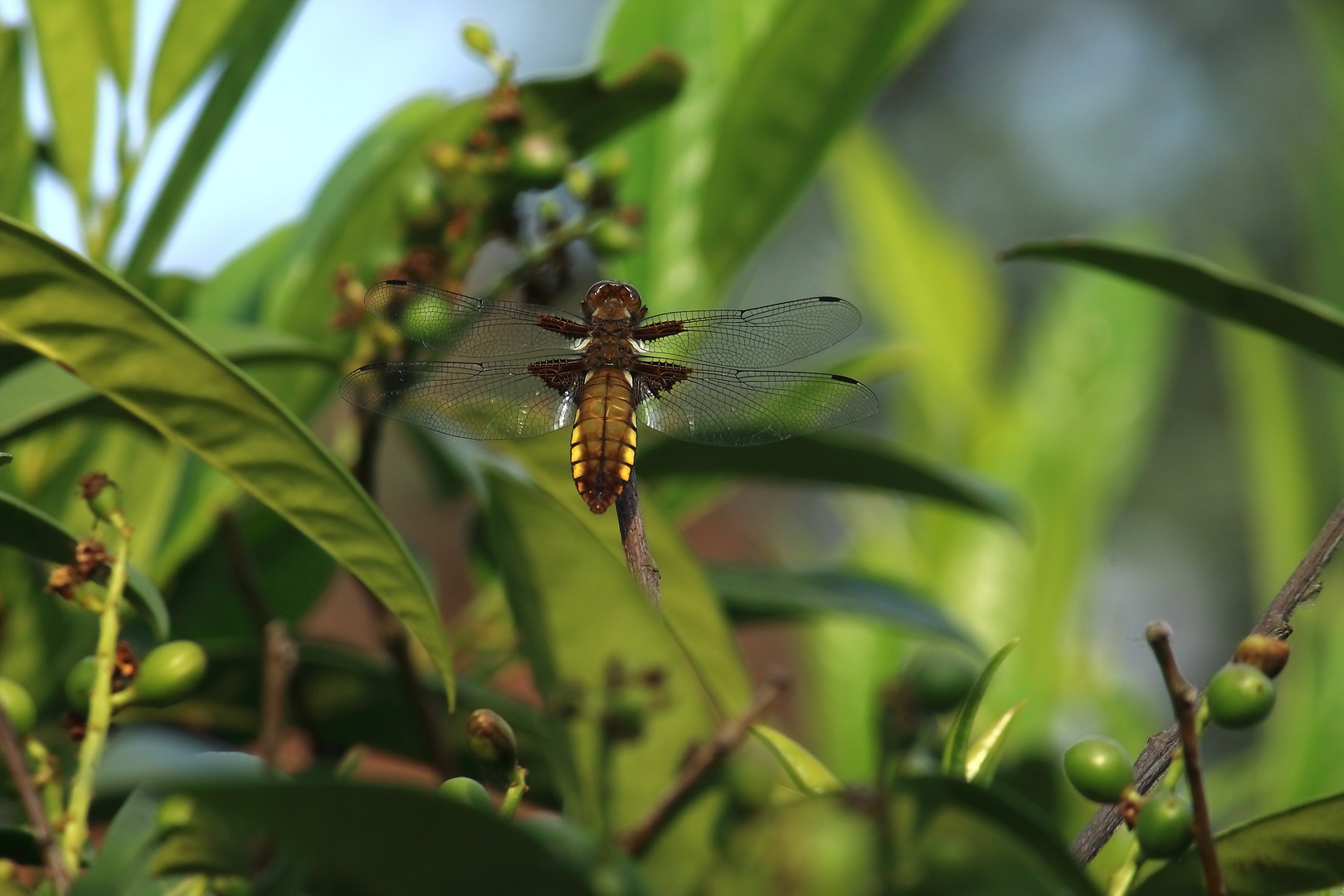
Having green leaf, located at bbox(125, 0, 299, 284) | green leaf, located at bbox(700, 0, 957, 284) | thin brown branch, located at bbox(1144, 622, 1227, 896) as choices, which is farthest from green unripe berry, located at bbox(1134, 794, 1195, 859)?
green leaf, located at bbox(125, 0, 299, 284)

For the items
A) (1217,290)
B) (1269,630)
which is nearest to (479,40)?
(1217,290)

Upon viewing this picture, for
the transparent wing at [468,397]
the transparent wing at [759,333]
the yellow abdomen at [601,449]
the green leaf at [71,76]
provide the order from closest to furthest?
the yellow abdomen at [601,449], the transparent wing at [468,397], the green leaf at [71,76], the transparent wing at [759,333]

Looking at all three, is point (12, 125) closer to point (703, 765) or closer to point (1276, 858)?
point (703, 765)

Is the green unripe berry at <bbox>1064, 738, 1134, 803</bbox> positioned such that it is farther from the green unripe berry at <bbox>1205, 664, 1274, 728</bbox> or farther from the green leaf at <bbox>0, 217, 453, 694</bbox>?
the green leaf at <bbox>0, 217, 453, 694</bbox>

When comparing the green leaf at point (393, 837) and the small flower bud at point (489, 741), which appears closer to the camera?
the green leaf at point (393, 837)

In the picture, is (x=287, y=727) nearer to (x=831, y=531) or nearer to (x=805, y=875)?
(x=805, y=875)

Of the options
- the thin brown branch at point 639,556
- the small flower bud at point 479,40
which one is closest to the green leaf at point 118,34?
the small flower bud at point 479,40

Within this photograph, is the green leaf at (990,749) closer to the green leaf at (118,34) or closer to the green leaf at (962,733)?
the green leaf at (962,733)

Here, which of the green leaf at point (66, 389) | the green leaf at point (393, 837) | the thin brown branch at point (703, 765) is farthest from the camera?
the green leaf at point (66, 389)
